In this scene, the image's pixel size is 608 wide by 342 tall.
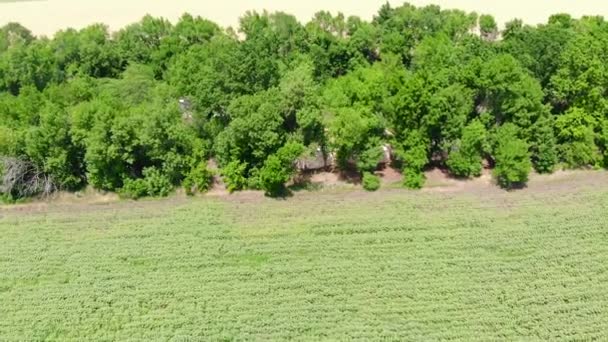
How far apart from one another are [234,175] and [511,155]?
1912 cm

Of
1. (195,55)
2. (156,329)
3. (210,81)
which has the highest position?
(195,55)

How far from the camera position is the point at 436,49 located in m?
46.6

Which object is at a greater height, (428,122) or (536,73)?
(536,73)

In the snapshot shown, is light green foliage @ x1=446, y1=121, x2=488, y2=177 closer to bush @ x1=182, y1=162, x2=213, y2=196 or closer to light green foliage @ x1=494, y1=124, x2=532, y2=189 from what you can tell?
light green foliage @ x1=494, y1=124, x2=532, y2=189

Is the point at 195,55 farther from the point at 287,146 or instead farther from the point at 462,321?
the point at 462,321

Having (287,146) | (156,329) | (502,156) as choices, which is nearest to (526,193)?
(502,156)

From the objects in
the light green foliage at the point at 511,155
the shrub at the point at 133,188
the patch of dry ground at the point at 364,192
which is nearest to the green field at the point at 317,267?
the patch of dry ground at the point at 364,192

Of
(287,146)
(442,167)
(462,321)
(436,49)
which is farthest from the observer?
(436,49)

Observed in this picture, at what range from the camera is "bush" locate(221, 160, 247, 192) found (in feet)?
135

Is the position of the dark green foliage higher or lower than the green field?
higher

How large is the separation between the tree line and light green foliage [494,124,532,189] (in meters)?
0.09

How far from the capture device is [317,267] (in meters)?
36.2

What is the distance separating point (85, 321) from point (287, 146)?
655 inches

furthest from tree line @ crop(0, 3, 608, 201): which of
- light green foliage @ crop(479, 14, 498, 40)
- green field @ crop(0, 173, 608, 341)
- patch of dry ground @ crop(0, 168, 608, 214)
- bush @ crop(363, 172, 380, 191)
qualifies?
light green foliage @ crop(479, 14, 498, 40)
